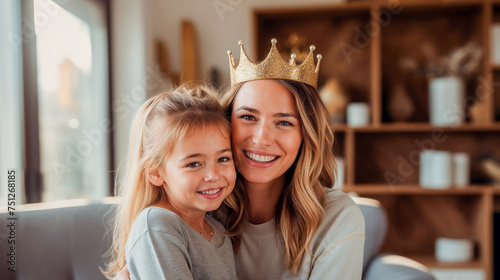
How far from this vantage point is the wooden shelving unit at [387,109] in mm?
2670

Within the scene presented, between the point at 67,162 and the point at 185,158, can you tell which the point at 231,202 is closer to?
the point at 185,158

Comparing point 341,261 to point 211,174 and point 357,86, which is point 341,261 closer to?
point 211,174

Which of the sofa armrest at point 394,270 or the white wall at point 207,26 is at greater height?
the white wall at point 207,26

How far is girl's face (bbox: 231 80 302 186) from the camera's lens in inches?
47.8

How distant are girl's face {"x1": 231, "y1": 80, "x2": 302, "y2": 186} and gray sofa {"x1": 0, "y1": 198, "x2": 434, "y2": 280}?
54 centimetres

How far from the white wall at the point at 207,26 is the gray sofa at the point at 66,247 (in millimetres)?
1594

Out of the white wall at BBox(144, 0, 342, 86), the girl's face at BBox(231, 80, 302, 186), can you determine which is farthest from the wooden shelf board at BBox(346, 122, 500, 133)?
the girl's face at BBox(231, 80, 302, 186)

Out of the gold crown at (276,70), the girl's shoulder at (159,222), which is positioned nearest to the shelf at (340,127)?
the gold crown at (276,70)

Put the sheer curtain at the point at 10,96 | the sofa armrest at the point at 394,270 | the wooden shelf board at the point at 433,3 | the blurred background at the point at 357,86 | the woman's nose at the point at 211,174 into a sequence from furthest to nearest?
the wooden shelf board at the point at 433,3 → the blurred background at the point at 357,86 → the sheer curtain at the point at 10,96 → the sofa armrest at the point at 394,270 → the woman's nose at the point at 211,174


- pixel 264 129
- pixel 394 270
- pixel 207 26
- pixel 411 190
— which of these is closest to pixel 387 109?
pixel 411 190

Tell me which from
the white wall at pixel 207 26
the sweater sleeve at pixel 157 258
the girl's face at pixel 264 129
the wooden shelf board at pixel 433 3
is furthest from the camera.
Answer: the white wall at pixel 207 26

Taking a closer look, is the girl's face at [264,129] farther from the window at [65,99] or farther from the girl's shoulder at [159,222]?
the window at [65,99]

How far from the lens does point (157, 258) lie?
0.95 m

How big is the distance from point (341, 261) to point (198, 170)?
0.45m
